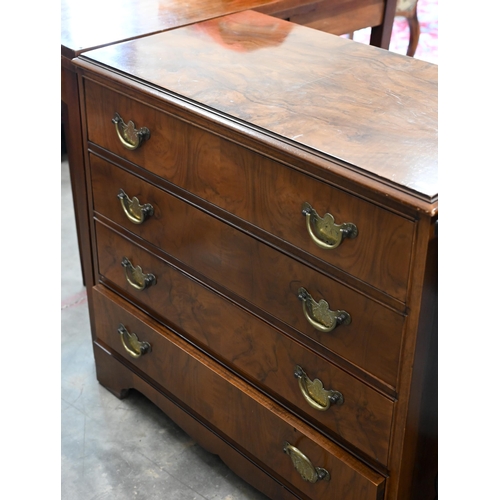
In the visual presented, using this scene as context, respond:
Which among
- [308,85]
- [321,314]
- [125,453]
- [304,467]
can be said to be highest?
[308,85]

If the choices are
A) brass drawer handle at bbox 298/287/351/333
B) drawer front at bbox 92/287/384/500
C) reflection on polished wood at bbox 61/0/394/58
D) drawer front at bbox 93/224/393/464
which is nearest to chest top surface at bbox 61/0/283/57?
reflection on polished wood at bbox 61/0/394/58

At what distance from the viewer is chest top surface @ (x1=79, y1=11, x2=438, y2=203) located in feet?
3.20

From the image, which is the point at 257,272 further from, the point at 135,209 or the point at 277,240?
the point at 135,209

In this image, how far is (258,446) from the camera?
1.34 m

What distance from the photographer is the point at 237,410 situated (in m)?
1.35

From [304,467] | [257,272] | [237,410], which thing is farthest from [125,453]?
[257,272]

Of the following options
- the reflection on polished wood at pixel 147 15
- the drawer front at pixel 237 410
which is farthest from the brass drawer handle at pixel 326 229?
the reflection on polished wood at pixel 147 15

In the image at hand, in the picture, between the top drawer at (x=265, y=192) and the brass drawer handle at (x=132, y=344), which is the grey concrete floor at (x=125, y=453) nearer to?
the brass drawer handle at (x=132, y=344)

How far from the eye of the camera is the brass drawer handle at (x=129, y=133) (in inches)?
50.1

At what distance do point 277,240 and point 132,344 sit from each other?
60 centimetres

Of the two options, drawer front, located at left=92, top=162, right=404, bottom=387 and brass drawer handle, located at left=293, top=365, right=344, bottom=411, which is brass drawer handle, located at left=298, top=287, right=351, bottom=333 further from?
brass drawer handle, located at left=293, top=365, right=344, bottom=411
